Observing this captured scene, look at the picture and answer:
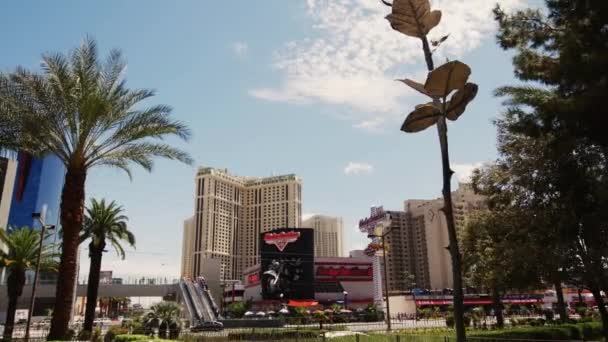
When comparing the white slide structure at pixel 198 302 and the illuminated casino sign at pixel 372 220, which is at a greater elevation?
the illuminated casino sign at pixel 372 220

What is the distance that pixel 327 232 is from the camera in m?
189

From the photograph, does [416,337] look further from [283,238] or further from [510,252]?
[283,238]

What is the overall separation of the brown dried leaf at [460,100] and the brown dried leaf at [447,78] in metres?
0.06

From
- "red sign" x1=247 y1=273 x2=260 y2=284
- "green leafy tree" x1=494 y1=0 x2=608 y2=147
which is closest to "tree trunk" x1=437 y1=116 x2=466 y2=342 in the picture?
"green leafy tree" x1=494 y1=0 x2=608 y2=147

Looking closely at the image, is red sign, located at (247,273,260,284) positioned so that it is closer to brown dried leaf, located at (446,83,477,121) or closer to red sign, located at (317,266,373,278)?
red sign, located at (317,266,373,278)

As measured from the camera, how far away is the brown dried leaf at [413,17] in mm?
5035

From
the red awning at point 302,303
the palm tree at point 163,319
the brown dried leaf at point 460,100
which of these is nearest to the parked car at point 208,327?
the palm tree at point 163,319

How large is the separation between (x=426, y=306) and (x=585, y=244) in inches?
2415

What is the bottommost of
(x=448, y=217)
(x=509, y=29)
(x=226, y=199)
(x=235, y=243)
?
(x=448, y=217)

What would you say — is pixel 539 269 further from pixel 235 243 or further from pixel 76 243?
pixel 235 243

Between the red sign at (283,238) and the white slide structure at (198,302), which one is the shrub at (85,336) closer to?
the white slide structure at (198,302)

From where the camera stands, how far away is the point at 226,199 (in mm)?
143125

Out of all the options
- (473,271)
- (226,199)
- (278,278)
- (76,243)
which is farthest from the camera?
(226,199)

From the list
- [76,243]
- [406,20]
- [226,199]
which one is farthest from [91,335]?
Result: [226,199]
